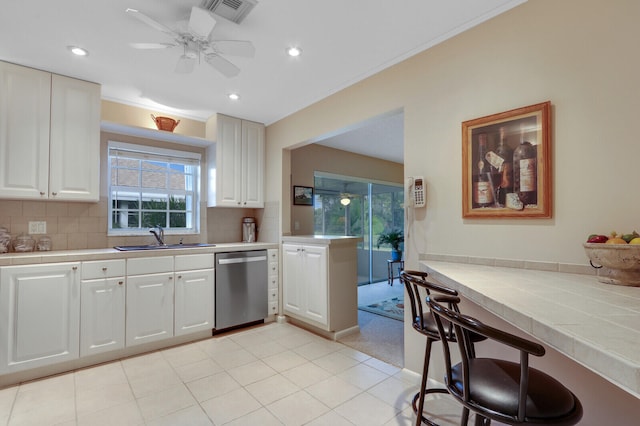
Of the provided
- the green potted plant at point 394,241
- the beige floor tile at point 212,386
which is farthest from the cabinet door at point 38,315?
the green potted plant at point 394,241

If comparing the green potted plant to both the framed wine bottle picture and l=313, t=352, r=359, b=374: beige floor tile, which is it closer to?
l=313, t=352, r=359, b=374: beige floor tile

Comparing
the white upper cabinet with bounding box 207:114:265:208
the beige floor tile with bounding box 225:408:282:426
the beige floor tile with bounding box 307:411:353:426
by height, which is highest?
the white upper cabinet with bounding box 207:114:265:208

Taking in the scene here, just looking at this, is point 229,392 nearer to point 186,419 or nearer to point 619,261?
point 186,419

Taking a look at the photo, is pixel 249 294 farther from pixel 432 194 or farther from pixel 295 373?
pixel 432 194

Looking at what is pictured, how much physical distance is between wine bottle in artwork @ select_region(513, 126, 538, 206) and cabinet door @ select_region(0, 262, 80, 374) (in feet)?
11.2

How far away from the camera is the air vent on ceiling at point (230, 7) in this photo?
186 cm

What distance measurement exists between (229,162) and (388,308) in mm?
2947

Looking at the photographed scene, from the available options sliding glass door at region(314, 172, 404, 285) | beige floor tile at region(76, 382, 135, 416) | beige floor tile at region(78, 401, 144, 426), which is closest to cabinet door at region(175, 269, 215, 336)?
beige floor tile at region(76, 382, 135, 416)

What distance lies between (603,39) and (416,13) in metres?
1.01

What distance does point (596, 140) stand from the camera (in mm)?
1585

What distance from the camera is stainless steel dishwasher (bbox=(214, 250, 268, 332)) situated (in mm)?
3420

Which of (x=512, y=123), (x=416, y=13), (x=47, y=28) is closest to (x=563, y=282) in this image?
(x=512, y=123)

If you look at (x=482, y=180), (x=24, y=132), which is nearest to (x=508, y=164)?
(x=482, y=180)

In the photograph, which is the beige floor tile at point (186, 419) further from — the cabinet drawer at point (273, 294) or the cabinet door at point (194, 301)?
the cabinet drawer at point (273, 294)
